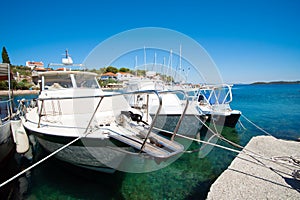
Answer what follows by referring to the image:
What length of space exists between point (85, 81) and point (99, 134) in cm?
382

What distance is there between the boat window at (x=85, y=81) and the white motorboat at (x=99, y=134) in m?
0.65

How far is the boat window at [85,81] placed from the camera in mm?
6342

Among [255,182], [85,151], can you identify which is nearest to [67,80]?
[85,151]

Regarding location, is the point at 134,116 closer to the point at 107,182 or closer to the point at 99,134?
the point at 99,134

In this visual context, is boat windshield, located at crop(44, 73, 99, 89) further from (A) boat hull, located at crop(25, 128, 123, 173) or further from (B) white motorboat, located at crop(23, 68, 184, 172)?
(A) boat hull, located at crop(25, 128, 123, 173)

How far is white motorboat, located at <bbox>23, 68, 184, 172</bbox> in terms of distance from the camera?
3076mm

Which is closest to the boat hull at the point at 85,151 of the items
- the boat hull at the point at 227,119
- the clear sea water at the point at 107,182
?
the clear sea water at the point at 107,182

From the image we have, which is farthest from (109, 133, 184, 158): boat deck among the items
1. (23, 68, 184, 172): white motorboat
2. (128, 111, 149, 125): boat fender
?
(128, 111, 149, 125): boat fender

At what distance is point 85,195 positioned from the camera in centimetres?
426

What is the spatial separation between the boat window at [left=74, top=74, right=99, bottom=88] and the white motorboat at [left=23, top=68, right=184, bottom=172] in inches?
25.6

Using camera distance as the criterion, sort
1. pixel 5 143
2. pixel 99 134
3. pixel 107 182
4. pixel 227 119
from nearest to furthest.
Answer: pixel 99 134 < pixel 107 182 < pixel 5 143 < pixel 227 119

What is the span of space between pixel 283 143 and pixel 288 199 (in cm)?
525

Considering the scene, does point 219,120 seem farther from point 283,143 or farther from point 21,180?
point 21,180

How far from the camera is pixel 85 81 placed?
6.59 meters
